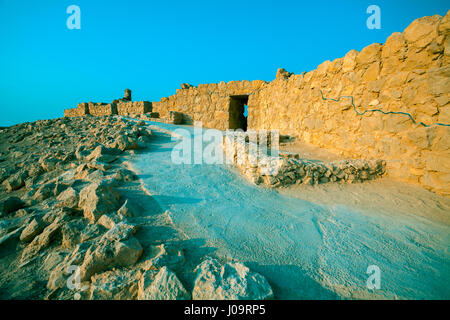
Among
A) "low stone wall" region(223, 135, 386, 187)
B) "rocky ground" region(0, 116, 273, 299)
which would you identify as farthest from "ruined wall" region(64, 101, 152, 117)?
"low stone wall" region(223, 135, 386, 187)

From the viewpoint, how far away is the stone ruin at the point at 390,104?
3.04 m

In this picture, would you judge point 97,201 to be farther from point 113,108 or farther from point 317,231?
point 113,108

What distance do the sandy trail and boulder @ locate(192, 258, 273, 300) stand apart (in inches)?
8.0

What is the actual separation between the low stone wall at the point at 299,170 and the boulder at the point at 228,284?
209 centimetres

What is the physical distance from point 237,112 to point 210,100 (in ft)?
5.39

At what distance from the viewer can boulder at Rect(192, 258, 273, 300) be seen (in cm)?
133

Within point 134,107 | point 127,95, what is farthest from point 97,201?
point 127,95

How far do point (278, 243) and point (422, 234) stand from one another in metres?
1.90

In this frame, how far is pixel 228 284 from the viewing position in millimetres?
1384

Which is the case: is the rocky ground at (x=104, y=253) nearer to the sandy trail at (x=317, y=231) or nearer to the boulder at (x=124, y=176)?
the boulder at (x=124, y=176)

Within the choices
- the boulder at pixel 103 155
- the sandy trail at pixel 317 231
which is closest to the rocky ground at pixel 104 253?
the sandy trail at pixel 317 231

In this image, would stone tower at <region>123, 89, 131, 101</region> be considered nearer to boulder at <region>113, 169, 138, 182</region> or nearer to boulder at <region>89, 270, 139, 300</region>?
boulder at <region>113, 169, 138, 182</region>
